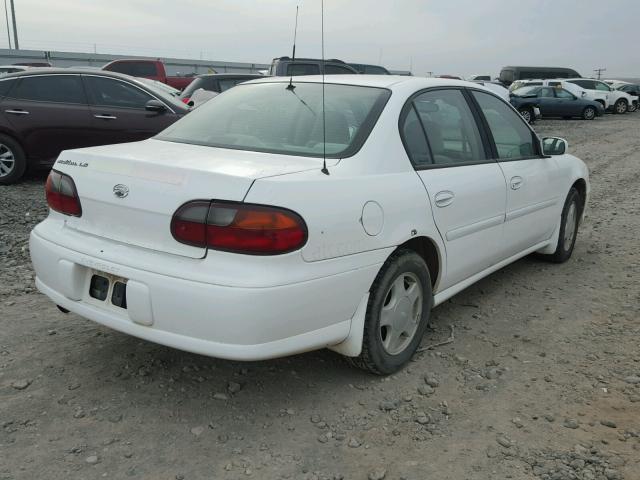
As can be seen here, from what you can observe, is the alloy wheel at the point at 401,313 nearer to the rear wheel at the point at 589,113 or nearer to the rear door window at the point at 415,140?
the rear door window at the point at 415,140

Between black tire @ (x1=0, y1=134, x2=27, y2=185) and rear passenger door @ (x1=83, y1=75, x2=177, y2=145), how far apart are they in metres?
0.94

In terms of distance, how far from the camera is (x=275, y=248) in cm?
245

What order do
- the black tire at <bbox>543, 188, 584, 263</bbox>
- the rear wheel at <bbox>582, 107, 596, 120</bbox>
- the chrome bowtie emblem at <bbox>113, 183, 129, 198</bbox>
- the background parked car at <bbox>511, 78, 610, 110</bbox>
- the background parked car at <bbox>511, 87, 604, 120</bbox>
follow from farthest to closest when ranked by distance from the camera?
the background parked car at <bbox>511, 78, 610, 110</bbox> < the rear wheel at <bbox>582, 107, 596, 120</bbox> < the background parked car at <bbox>511, 87, 604, 120</bbox> < the black tire at <bbox>543, 188, 584, 263</bbox> < the chrome bowtie emblem at <bbox>113, 183, 129, 198</bbox>

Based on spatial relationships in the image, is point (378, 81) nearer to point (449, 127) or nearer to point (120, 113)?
point (449, 127)

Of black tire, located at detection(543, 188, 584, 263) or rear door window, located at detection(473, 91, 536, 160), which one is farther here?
black tire, located at detection(543, 188, 584, 263)

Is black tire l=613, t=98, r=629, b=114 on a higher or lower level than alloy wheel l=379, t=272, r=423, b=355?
lower

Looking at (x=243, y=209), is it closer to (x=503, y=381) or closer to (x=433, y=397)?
(x=433, y=397)

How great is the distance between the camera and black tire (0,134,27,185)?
749 centimetres

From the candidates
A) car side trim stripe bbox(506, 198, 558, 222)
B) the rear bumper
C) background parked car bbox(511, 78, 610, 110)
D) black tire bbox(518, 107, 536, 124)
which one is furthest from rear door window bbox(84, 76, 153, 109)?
background parked car bbox(511, 78, 610, 110)

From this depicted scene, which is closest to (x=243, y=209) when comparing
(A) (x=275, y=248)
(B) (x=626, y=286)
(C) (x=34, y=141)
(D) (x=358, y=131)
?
(A) (x=275, y=248)

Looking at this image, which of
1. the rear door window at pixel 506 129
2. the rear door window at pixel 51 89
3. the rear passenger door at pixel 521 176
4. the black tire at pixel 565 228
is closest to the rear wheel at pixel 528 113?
the rear door window at pixel 51 89

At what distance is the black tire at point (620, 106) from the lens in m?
29.6

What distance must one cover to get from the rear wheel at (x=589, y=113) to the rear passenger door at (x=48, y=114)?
22.5 metres

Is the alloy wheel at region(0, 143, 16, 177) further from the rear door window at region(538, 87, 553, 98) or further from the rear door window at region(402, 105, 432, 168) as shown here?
the rear door window at region(538, 87, 553, 98)
